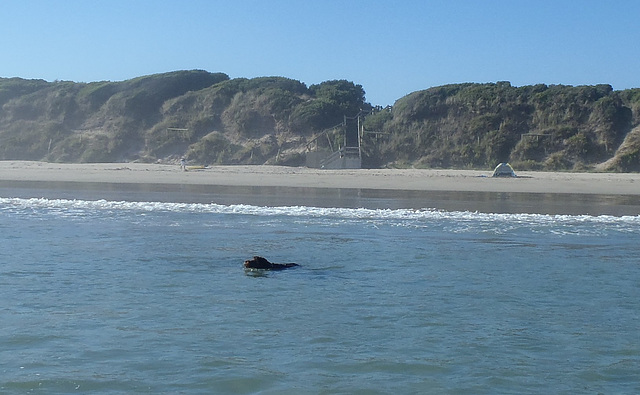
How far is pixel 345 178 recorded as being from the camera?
1050 inches

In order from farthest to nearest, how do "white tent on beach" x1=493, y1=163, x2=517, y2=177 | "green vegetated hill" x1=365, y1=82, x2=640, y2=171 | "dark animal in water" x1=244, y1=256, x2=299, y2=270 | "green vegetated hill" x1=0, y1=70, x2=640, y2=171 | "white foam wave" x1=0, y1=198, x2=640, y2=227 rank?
"green vegetated hill" x1=0, y1=70, x2=640, y2=171 → "green vegetated hill" x1=365, y1=82, x2=640, y2=171 → "white tent on beach" x1=493, y1=163, x2=517, y2=177 → "white foam wave" x1=0, y1=198, x2=640, y2=227 → "dark animal in water" x1=244, y1=256, x2=299, y2=270

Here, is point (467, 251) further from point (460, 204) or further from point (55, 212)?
point (55, 212)

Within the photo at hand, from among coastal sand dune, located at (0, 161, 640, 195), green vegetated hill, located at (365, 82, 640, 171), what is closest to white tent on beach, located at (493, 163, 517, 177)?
coastal sand dune, located at (0, 161, 640, 195)

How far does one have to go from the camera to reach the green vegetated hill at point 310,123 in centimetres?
3222

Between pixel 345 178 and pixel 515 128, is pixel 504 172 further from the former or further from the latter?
pixel 515 128

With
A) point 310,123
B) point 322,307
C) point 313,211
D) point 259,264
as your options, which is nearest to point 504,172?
point 313,211

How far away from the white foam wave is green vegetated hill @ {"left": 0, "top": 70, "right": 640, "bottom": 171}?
14234mm

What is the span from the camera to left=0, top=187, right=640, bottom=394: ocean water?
6.51 m

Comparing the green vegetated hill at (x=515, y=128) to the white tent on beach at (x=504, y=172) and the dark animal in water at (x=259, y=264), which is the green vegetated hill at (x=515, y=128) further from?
the dark animal in water at (x=259, y=264)

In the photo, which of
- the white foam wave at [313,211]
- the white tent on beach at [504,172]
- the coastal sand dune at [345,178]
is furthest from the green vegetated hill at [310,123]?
the white foam wave at [313,211]

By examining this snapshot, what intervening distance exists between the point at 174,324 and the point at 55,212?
1122 cm

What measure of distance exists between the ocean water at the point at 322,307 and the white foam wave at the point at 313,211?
31cm

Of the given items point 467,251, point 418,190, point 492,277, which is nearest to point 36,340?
point 492,277

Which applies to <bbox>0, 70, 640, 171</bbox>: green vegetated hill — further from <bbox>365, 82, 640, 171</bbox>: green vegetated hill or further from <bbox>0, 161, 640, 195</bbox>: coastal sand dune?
<bbox>0, 161, 640, 195</bbox>: coastal sand dune
